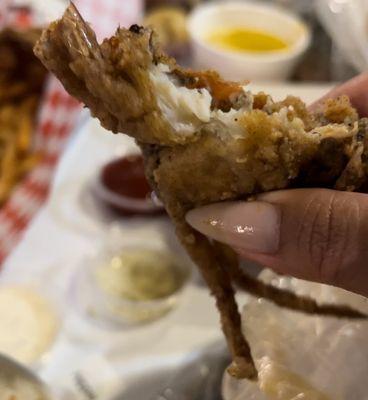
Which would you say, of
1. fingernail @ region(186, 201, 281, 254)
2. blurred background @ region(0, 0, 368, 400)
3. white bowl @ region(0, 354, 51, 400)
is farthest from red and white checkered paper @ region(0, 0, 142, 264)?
fingernail @ region(186, 201, 281, 254)

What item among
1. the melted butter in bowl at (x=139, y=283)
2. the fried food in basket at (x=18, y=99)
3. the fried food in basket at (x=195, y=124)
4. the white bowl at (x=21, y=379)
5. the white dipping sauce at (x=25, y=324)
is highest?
the fried food in basket at (x=195, y=124)

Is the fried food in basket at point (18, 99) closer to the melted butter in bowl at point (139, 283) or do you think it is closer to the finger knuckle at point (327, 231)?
the melted butter in bowl at point (139, 283)

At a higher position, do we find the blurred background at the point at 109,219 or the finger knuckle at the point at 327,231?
the finger knuckle at the point at 327,231

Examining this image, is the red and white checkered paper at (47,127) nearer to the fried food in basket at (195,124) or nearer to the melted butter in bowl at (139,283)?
the melted butter in bowl at (139,283)

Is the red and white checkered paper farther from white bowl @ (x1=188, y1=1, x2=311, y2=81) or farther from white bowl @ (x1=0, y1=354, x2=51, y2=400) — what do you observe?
white bowl @ (x1=0, y1=354, x2=51, y2=400)

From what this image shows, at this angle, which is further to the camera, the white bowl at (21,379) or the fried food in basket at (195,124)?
the white bowl at (21,379)

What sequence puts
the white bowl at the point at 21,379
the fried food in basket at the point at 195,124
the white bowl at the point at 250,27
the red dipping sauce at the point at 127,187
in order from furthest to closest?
1. the white bowl at the point at 250,27
2. the red dipping sauce at the point at 127,187
3. the white bowl at the point at 21,379
4. the fried food in basket at the point at 195,124

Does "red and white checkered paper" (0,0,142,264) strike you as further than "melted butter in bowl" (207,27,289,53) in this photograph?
No

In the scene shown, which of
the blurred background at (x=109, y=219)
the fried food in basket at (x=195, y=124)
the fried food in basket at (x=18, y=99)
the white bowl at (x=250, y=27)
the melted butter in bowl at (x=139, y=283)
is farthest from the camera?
the white bowl at (x=250, y=27)

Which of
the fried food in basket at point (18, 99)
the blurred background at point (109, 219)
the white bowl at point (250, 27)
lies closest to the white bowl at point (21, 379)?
the blurred background at point (109, 219)
